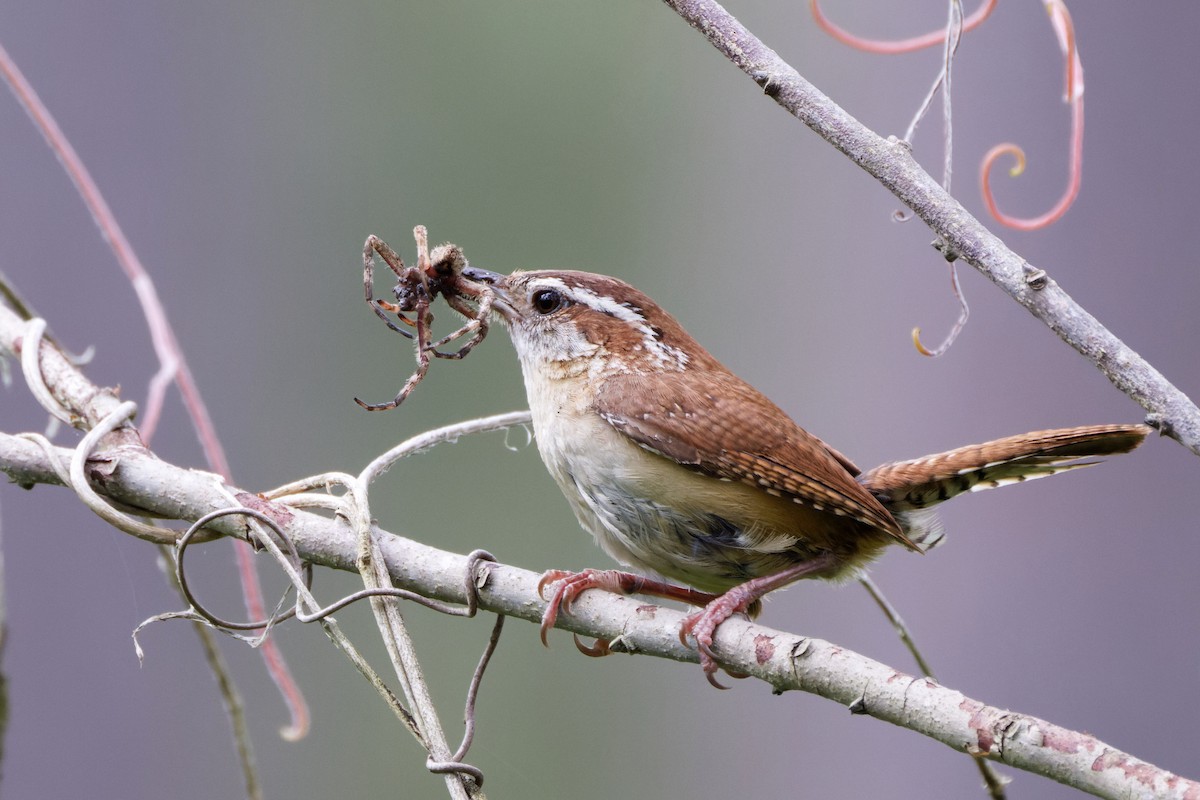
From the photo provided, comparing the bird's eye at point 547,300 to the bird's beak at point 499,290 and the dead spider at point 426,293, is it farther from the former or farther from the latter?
the dead spider at point 426,293

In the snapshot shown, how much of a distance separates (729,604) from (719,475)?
0.29 m

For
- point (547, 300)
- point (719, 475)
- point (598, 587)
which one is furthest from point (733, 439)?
point (547, 300)

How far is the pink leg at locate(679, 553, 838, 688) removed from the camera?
6.04ft

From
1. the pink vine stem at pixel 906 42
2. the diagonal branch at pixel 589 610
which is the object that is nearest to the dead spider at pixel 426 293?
the diagonal branch at pixel 589 610

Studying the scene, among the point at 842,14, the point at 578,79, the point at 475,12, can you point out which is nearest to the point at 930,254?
the point at 842,14

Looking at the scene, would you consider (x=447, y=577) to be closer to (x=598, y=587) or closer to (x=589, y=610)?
(x=589, y=610)

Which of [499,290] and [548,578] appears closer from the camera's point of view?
[548,578]

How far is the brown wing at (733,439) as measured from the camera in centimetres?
238

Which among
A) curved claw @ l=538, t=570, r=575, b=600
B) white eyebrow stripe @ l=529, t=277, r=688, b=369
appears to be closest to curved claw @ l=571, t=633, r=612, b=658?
curved claw @ l=538, t=570, r=575, b=600

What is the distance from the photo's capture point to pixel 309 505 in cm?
197

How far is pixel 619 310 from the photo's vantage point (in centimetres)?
280

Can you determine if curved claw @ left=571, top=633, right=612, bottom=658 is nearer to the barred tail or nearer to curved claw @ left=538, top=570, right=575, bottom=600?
curved claw @ left=538, top=570, right=575, bottom=600

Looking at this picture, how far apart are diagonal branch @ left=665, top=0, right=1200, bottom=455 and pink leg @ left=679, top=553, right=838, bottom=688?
0.68m

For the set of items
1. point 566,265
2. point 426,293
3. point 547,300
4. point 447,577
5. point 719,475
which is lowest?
point 447,577
